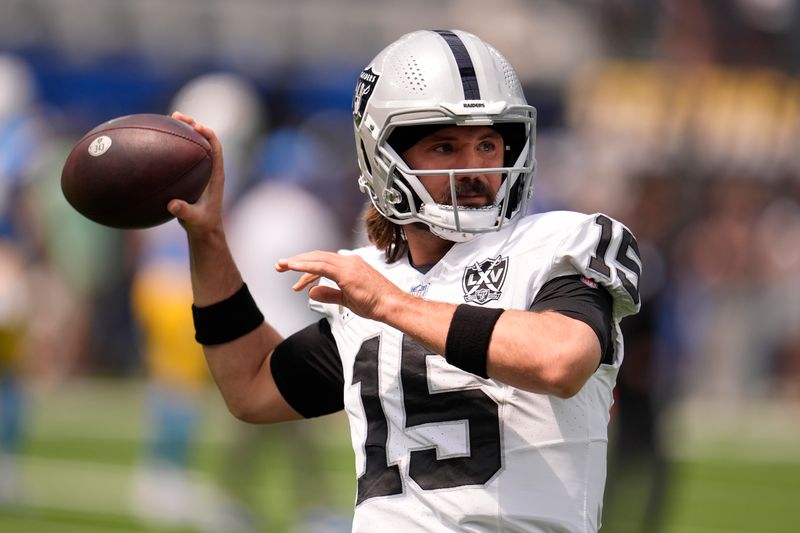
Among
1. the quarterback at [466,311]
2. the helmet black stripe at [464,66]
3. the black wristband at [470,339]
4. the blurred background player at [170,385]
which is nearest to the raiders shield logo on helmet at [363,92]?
the quarterback at [466,311]

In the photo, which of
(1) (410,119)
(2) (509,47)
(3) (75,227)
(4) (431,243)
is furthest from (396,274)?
(2) (509,47)

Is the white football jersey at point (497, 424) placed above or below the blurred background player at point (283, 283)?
above

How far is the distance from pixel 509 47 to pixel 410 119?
1744 cm

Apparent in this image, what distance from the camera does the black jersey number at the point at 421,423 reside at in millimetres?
2900

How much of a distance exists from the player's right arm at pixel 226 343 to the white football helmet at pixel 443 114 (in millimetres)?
428

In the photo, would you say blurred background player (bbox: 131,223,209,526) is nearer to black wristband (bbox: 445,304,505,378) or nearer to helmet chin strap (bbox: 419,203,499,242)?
helmet chin strap (bbox: 419,203,499,242)

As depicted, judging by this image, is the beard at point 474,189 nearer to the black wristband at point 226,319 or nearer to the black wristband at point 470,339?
the black wristband at point 470,339

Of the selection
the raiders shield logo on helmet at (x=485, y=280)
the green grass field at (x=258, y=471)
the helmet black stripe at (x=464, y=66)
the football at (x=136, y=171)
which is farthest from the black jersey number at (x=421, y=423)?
the green grass field at (x=258, y=471)

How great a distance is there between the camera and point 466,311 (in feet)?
9.11

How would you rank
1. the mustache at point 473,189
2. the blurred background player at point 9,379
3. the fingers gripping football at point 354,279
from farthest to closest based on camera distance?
A: the blurred background player at point 9,379, the mustache at point 473,189, the fingers gripping football at point 354,279

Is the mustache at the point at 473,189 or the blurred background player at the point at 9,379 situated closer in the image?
the mustache at the point at 473,189

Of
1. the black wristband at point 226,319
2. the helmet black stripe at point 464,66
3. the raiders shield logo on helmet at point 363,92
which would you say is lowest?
the black wristband at point 226,319

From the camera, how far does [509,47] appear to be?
2022 cm

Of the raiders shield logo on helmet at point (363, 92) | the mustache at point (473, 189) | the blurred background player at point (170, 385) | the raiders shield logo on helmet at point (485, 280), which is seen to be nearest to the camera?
the raiders shield logo on helmet at point (485, 280)
